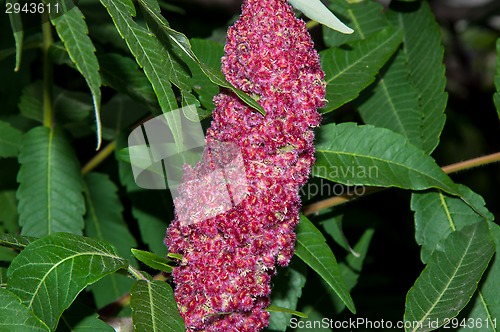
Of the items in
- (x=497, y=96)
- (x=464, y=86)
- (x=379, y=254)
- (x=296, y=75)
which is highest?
(x=296, y=75)

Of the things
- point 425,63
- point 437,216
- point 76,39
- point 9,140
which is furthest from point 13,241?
point 425,63

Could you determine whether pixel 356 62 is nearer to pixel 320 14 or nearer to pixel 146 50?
pixel 320 14

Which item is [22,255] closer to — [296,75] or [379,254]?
Answer: [296,75]

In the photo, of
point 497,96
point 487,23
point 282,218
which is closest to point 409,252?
point 487,23

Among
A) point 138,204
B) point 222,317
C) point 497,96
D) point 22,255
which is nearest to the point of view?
point 22,255

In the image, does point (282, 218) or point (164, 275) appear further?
point (164, 275)

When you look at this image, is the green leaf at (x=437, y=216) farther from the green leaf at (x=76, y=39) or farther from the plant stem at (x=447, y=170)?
the green leaf at (x=76, y=39)

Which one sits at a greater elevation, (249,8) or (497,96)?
(249,8)

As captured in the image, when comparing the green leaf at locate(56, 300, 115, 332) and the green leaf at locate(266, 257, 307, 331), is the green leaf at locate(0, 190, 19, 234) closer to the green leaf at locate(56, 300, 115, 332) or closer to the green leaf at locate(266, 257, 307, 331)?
the green leaf at locate(56, 300, 115, 332)
